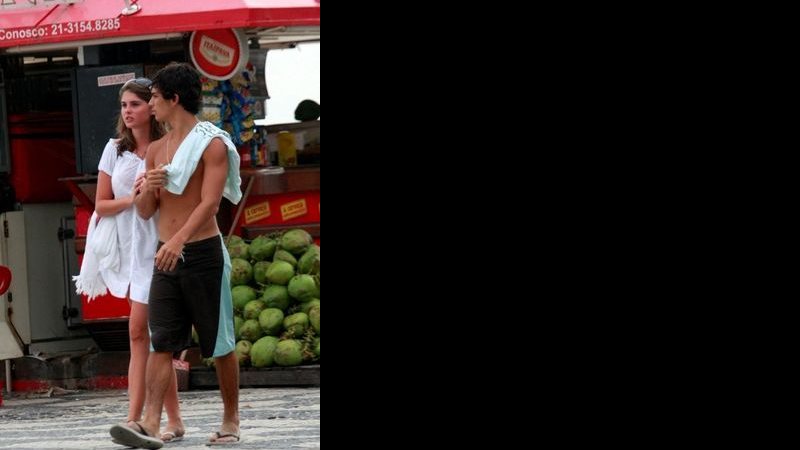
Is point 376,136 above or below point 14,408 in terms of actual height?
above

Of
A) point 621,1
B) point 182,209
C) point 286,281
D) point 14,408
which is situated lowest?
point 14,408

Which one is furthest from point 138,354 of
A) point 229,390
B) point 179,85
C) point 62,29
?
point 62,29

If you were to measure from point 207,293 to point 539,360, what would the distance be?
4822 millimetres

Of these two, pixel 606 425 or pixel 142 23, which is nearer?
pixel 606 425

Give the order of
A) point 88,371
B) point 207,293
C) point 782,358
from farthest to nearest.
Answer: point 88,371 < point 207,293 < point 782,358

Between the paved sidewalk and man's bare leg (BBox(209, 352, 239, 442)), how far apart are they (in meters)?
0.07

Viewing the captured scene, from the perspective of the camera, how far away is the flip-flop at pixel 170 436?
841 centimetres

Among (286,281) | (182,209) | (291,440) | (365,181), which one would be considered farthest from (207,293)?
(365,181)

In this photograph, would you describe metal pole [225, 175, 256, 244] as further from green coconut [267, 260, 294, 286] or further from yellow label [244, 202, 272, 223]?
green coconut [267, 260, 294, 286]

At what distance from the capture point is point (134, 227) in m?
8.41

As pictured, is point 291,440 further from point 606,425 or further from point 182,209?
point 606,425

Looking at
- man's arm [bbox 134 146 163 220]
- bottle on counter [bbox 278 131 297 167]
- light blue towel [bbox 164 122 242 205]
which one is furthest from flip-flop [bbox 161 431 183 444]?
bottle on counter [bbox 278 131 297 167]

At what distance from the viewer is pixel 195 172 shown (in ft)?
26.0

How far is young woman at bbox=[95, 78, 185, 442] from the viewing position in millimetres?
8328
